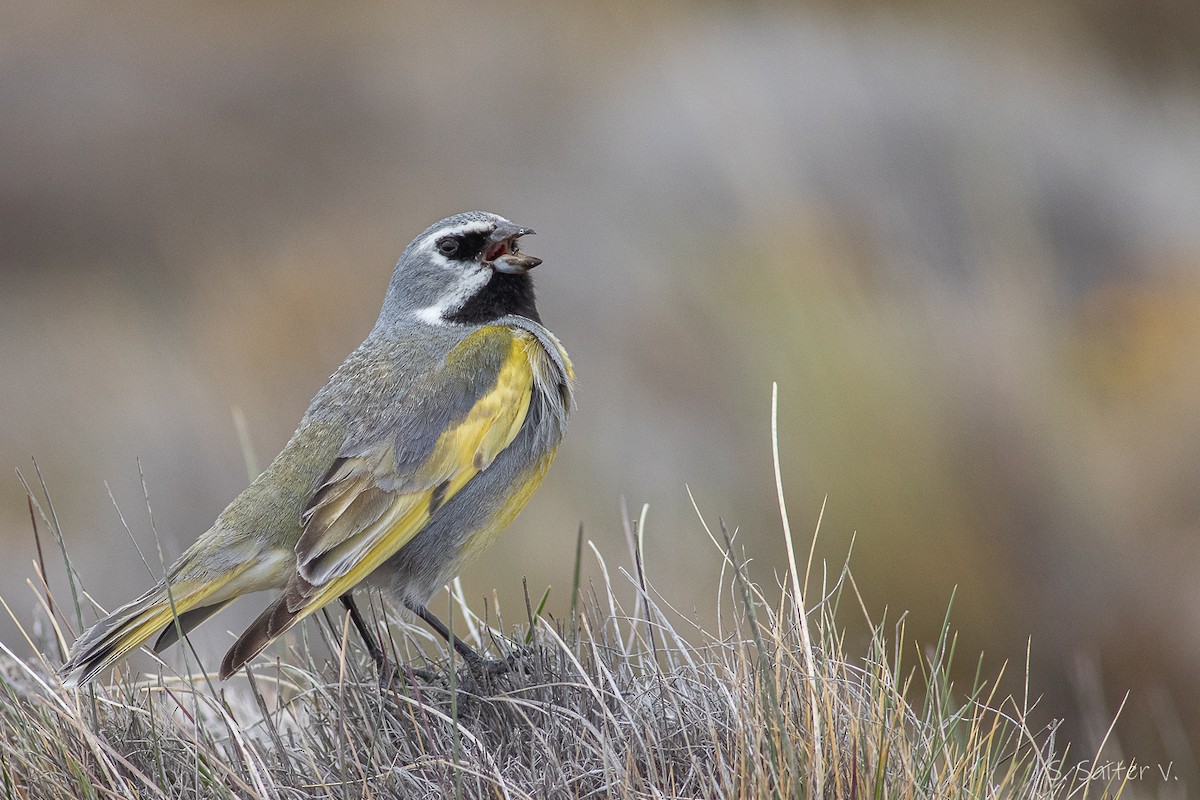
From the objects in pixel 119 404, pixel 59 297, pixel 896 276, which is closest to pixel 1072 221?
pixel 896 276

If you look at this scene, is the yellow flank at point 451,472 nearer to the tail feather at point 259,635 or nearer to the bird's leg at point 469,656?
the tail feather at point 259,635

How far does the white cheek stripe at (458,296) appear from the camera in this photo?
4.36m

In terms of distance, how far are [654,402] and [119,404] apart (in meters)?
4.64

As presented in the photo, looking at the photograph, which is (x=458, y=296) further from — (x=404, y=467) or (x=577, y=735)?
(x=577, y=735)

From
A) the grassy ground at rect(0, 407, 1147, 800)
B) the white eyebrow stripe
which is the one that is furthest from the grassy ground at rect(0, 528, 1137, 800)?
the white eyebrow stripe

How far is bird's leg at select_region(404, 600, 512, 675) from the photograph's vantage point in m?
3.66

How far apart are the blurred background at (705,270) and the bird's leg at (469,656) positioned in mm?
3248

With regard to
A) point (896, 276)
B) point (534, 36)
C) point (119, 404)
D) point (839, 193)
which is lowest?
point (119, 404)

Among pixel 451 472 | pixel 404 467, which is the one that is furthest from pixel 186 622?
pixel 451 472

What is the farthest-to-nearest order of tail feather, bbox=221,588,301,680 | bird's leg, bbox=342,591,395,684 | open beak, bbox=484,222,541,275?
open beak, bbox=484,222,541,275 → bird's leg, bbox=342,591,395,684 → tail feather, bbox=221,588,301,680

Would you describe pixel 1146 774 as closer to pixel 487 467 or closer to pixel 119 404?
pixel 487 467

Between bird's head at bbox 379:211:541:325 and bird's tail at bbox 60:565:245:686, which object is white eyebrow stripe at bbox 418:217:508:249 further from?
bird's tail at bbox 60:565:245:686

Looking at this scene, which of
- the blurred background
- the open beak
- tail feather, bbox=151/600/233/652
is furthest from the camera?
the blurred background

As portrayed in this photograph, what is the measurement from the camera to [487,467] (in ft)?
13.1
